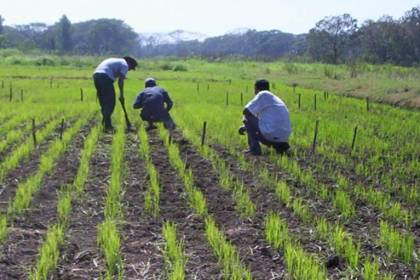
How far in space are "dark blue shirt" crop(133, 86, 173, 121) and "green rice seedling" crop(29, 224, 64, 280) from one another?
14.5 feet

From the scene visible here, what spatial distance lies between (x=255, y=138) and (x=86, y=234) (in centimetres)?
360

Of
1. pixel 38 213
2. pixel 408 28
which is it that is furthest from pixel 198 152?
pixel 408 28

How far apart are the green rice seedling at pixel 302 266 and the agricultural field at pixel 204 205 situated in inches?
0.5

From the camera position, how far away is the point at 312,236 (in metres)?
3.99

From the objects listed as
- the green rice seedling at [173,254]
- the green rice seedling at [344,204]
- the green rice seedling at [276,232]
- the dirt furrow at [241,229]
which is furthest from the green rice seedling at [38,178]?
the green rice seedling at [344,204]

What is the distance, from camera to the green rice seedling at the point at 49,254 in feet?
10.5

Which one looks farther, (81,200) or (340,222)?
(81,200)

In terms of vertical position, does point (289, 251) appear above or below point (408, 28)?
below

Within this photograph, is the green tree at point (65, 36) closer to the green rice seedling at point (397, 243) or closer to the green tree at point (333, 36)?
the green tree at point (333, 36)

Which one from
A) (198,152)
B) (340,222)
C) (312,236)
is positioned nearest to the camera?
(312,236)

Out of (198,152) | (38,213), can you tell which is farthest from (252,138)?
(38,213)

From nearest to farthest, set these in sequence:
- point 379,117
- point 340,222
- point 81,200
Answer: point 340,222 → point 81,200 → point 379,117

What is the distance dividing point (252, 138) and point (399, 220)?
117 inches

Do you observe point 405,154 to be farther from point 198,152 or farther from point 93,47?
point 93,47
